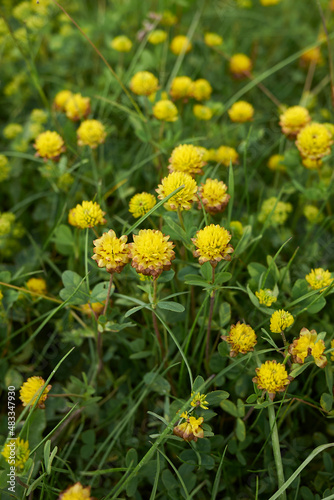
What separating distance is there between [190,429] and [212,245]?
1.35 feet

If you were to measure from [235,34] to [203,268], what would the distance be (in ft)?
5.92

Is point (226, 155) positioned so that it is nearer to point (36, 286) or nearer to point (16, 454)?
point (36, 286)

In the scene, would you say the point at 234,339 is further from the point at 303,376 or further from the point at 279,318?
the point at 303,376

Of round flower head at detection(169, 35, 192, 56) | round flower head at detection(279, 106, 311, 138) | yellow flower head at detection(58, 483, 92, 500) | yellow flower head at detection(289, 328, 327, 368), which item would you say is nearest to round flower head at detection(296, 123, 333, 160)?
round flower head at detection(279, 106, 311, 138)

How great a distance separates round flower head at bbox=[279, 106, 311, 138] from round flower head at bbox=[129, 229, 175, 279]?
769 millimetres

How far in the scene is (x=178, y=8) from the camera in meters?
2.18

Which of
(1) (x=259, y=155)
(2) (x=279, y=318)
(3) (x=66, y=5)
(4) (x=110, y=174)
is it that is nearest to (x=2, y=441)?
(2) (x=279, y=318)

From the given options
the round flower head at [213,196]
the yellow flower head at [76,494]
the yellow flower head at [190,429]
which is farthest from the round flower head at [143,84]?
the yellow flower head at [76,494]

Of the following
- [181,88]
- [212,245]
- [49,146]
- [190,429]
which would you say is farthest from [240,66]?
[190,429]

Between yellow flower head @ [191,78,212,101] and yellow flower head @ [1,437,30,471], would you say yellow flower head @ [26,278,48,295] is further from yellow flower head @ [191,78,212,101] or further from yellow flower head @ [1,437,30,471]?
yellow flower head @ [191,78,212,101]

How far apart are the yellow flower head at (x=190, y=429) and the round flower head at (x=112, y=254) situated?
376mm

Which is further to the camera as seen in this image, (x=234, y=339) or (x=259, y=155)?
(x=259, y=155)

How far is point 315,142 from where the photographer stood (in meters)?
1.36

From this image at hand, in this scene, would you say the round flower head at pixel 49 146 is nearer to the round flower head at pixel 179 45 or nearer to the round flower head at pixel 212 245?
the round flower head at pixel 212 245
